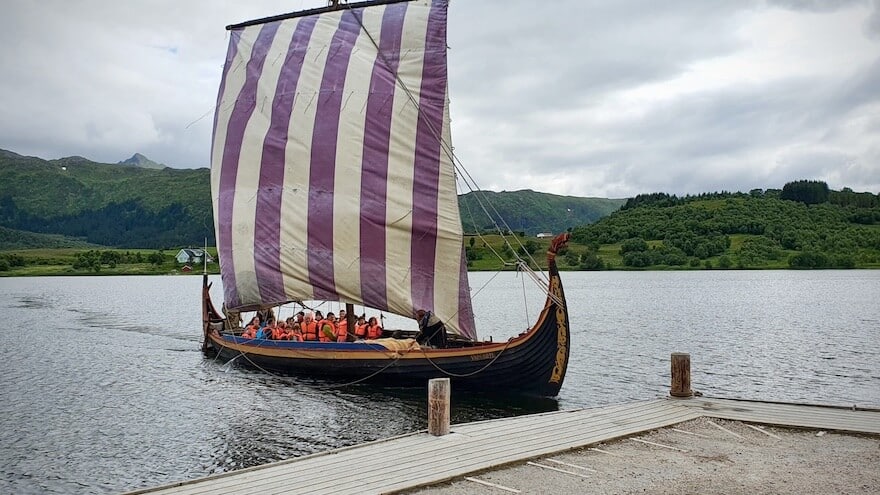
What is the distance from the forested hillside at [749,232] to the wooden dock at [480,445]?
138 metres

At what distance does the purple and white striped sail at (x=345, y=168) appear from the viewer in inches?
1037

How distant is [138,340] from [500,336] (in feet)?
76.3

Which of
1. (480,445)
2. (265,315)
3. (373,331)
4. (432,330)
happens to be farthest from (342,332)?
(480,445)

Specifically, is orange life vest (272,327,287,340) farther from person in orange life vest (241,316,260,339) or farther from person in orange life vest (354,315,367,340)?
person in orange life vest (354,315,367,340)

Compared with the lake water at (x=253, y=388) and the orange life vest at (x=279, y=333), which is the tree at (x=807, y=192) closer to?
the lake water at (x=253, y=388)

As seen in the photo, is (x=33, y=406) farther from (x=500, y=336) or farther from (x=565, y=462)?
(x=500, y=336)

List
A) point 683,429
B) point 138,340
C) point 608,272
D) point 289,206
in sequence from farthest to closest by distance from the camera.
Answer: point 608,272
point 138,340
point 289,206
point 683,429

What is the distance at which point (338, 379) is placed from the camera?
27.3 meters

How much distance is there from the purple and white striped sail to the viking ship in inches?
2.0

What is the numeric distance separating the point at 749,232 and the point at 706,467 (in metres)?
158

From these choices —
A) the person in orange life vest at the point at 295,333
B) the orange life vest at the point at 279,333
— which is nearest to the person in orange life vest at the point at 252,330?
the orange life vest at the point at 279,333

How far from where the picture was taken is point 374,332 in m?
28.9

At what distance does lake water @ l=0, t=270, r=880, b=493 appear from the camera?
63.9 feet

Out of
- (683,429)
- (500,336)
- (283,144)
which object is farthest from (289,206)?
(500,336)
